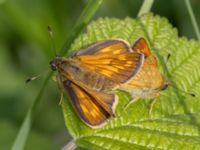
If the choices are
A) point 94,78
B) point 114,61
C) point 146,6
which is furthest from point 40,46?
point 94,78

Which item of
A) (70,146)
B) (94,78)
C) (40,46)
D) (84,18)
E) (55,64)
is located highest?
(40,46)

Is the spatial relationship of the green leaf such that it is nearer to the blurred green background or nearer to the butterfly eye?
the butterfly eye

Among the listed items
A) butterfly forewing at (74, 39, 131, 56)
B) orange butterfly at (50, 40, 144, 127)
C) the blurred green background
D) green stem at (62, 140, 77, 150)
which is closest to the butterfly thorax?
orange butterfly at (50, 40, 144, 127)

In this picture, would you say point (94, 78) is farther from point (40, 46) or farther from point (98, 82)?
point (40, 46)

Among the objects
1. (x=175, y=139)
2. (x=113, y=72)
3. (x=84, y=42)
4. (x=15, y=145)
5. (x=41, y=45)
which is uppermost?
(x=41, y=45)

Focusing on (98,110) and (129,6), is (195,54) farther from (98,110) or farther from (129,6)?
(129,6)

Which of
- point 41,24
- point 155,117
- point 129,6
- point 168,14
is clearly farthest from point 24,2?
point 155,117

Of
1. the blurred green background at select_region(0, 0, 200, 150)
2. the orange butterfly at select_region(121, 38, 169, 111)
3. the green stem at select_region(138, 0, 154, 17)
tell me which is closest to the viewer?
the orange butterfly at select_region(121, 38, 169, 111)
